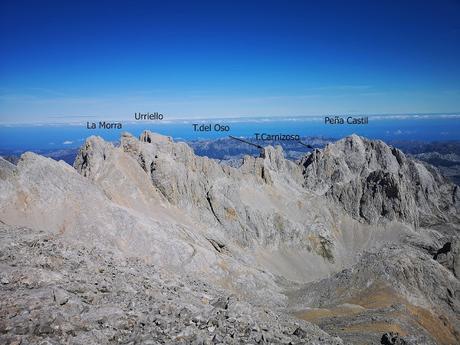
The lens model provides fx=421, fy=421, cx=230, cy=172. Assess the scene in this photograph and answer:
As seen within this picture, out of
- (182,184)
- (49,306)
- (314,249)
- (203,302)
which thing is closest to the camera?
(49,306)

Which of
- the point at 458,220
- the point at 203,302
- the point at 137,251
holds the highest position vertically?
the point at 203,302

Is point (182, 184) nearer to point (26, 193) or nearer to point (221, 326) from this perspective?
point (26, 193)

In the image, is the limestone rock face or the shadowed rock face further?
the limestone rock face

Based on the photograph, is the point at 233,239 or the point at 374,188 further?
the point at 374,188

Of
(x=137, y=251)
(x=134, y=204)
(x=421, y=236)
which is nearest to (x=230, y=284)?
(x=137, y=251)

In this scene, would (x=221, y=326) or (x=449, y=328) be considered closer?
(x=221, y=326)
